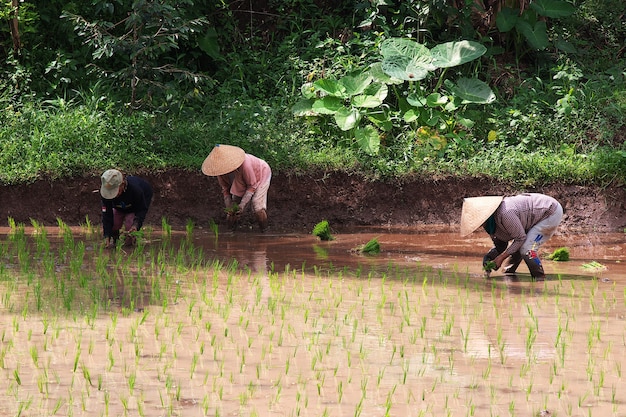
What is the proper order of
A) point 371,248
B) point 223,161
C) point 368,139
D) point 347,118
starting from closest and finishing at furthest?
point 371,248, point 223,161, point 368,139, point 347,118

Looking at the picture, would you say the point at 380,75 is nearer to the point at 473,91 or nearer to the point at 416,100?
the point at 416,100

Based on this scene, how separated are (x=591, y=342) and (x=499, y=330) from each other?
1.94 ft

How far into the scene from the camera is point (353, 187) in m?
11.0

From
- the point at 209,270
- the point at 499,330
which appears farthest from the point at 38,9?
the point at 499,330

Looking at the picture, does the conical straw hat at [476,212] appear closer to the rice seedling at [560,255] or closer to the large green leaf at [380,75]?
the rice seedling at [560,255]

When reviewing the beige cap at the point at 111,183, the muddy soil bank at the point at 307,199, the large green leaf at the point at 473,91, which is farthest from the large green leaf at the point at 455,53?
the beige cap at the point at 111,183

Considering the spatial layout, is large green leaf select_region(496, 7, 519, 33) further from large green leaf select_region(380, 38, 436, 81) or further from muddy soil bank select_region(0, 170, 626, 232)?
muddy soil bank select_region(0, 170, 626, 232)

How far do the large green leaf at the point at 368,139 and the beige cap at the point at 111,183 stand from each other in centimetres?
377

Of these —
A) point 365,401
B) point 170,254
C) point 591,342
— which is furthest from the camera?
point 170,254

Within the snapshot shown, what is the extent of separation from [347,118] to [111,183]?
400cm

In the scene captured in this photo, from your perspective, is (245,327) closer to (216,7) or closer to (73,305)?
(73,305)

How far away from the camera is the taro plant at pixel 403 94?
1147 centimetres

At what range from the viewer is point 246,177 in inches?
376

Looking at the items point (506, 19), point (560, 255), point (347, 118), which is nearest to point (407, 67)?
point (347, 118)
